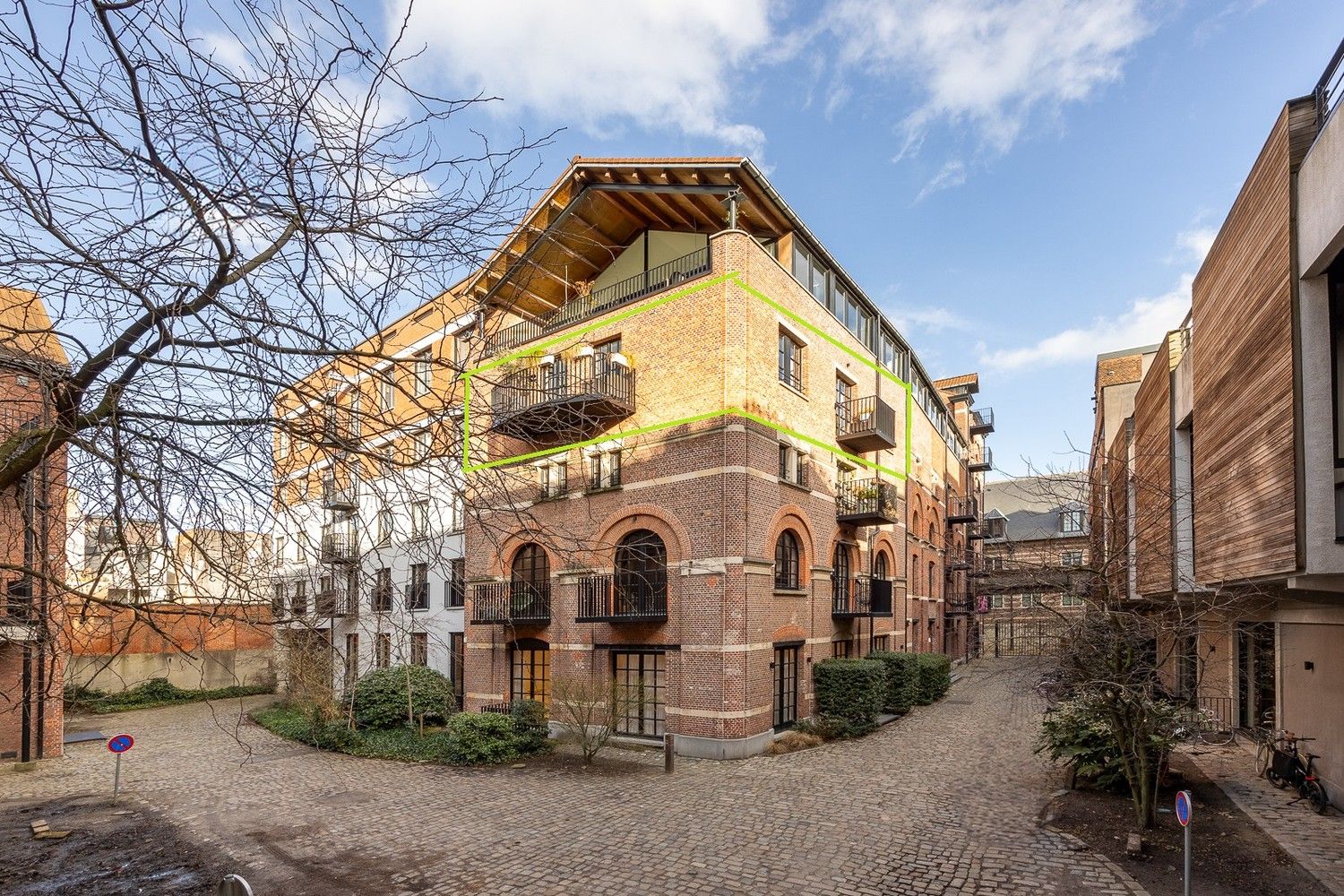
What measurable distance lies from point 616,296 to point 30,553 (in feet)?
44.8

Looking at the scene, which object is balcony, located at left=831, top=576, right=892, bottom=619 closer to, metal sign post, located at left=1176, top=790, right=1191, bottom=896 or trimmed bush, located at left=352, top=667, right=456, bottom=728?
trimmed bush, located at left=352, top=667, right=456, bottom=728

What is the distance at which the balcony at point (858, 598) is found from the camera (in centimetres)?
2045

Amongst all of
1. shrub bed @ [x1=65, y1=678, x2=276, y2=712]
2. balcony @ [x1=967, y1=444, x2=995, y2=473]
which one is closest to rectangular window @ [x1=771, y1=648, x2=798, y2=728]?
shrub bed @ [x1=65, y1=678, x2=276, y2=712]

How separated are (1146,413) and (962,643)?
82.3ft

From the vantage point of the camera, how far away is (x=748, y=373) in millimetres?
16562

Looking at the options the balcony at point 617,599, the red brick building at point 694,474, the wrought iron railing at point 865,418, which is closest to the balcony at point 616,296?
the red brick building at point 694,474

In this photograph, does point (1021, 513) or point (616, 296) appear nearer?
point (616, 296)

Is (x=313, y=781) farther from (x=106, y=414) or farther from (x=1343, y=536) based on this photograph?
(x=1343, y=536)

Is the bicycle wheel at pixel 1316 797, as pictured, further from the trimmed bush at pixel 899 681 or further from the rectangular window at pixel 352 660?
the rectangular window at pixel 352 660

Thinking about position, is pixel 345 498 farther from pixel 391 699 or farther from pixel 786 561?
pixel 391 699

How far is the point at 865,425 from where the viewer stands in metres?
21.7

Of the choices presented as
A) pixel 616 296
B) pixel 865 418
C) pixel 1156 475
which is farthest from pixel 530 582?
pixel 1156 475

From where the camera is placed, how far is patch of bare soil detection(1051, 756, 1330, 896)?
7969 millimetres

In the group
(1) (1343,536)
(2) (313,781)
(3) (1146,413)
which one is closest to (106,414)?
(1) (1343,536)
